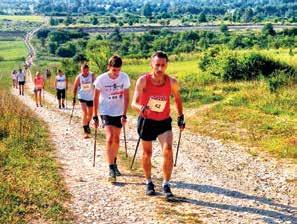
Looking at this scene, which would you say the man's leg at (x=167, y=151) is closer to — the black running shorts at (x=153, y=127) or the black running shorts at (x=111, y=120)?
the black running shorts at (x=153, y=127)

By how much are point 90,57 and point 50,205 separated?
44189 mm

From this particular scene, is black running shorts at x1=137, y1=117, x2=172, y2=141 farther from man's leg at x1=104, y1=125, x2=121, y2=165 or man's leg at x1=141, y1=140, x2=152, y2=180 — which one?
man's leg at x1=104, y1=125, x2=121, y2=165

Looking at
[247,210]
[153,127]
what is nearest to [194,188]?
[247,210]

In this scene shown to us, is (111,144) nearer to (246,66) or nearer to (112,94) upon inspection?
(112,94)

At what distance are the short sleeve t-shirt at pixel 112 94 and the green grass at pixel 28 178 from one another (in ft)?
5.67

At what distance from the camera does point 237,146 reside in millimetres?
15469

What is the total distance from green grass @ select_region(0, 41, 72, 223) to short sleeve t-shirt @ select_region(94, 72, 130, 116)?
173cm

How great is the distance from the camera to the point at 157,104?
32.2ft

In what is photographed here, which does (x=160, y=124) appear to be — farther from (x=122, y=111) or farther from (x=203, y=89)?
(x=203, y=89)

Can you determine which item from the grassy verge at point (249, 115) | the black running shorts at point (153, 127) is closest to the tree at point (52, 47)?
the grassy verge at point (249, 115)

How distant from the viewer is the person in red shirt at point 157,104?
9.70 m

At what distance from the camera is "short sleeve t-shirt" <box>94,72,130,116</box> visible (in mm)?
11289

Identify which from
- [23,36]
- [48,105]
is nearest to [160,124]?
[48,105]

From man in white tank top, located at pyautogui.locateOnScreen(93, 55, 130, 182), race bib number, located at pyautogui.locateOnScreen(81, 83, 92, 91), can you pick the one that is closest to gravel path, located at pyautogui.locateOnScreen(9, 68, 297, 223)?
man in white tank top, located at pyautogui.locateOnScreen(93, 55, 130, 182)
